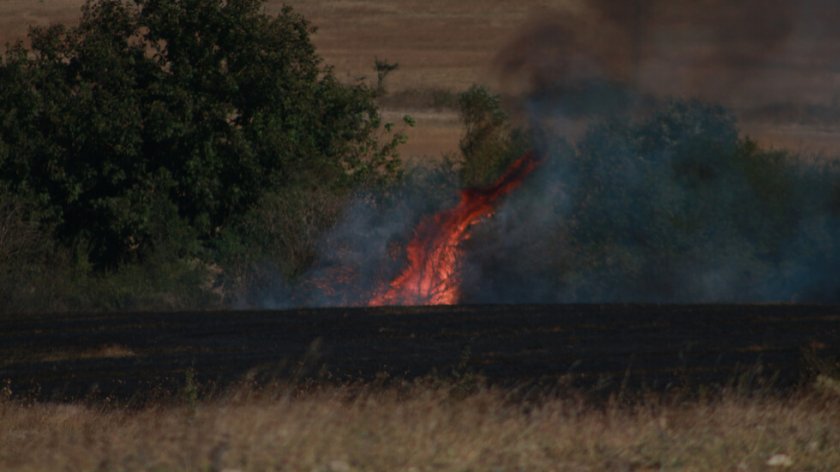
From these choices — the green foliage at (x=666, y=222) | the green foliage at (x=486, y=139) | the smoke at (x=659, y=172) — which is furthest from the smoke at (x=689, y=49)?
the green foliage at (x=486, y=139)

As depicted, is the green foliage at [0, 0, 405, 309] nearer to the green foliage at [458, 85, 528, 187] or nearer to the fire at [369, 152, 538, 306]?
the fire at [369, 152, 538, 306]

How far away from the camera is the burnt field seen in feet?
47.1

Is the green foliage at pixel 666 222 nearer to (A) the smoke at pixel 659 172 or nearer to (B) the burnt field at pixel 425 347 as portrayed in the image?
(A) the smoke at pixel 659 172

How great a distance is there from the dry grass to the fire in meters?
12.2

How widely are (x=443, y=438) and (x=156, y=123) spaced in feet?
57.7

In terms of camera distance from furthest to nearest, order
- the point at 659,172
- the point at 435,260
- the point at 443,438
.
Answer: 1. the point at 659,172
2. the point at 435,260
3. the point at 443,438

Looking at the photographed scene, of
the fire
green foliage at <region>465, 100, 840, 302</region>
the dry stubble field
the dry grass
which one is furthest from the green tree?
the dry grass

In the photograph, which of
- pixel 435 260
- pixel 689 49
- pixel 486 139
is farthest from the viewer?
pixel 486 139

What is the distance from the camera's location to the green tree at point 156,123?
83.8 feet

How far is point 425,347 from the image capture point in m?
17.0

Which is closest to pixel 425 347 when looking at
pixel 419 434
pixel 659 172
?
pixel 419 434

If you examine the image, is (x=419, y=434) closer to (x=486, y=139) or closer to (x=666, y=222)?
(x=666, y=222)

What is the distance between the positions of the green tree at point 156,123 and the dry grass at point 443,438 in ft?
47.9

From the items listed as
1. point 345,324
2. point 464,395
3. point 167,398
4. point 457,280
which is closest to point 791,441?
point 464,395
